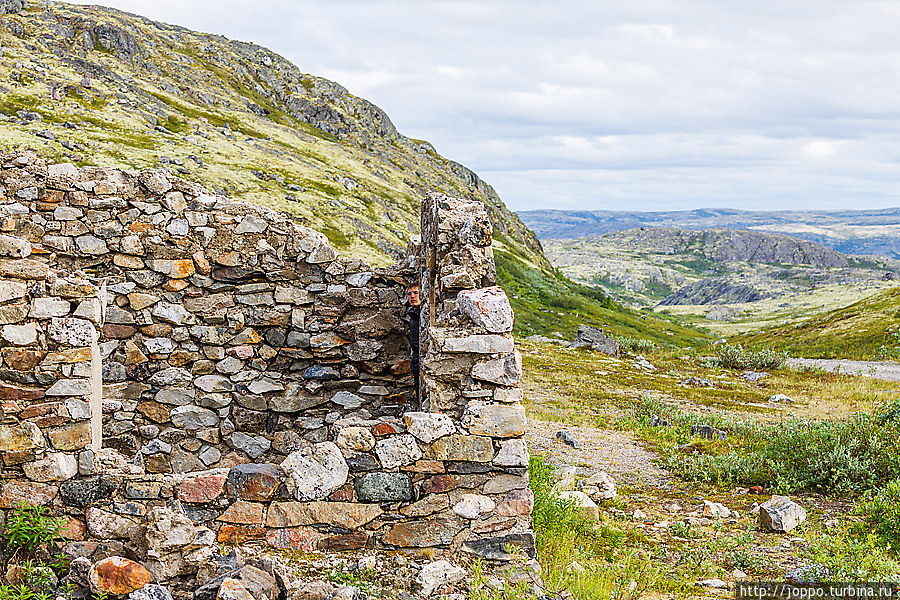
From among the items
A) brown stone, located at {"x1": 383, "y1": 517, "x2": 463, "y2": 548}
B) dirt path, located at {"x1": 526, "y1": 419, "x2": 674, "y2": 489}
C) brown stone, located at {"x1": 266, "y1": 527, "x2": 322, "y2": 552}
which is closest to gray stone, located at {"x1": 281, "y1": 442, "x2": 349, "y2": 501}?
brown stone, located at {"x1": 266, "y1": 527, "x2": 322, "y2": 552}

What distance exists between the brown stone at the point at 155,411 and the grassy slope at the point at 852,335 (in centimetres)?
3497

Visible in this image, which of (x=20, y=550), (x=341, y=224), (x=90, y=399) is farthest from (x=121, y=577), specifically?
(x=341, y=224)

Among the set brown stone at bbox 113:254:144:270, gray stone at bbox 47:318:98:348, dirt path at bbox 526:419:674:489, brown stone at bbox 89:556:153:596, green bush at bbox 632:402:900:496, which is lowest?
dirt path at bbox 526:419:674:489

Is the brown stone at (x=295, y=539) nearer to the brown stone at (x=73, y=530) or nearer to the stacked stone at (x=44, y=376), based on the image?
the brown stone at (x=73, y=530)

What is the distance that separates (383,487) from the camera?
6023 millimetres

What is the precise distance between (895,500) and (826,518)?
0.91m

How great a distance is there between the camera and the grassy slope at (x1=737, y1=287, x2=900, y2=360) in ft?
139

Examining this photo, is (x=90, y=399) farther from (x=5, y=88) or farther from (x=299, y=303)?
(x=5, y=88)

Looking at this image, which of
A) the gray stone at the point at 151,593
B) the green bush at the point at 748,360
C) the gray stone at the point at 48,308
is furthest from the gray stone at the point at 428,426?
the green bush at the point at 748,360

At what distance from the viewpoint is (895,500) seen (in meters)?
8.91

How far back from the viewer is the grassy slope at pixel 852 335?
42.2 metres

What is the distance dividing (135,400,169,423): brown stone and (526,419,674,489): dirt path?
6.76 metres

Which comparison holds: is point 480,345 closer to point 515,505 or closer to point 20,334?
point 515,505

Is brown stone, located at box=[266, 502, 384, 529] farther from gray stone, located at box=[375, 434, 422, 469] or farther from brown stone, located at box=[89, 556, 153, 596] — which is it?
brown stone, located at box=[89, 556, 153, 596]
